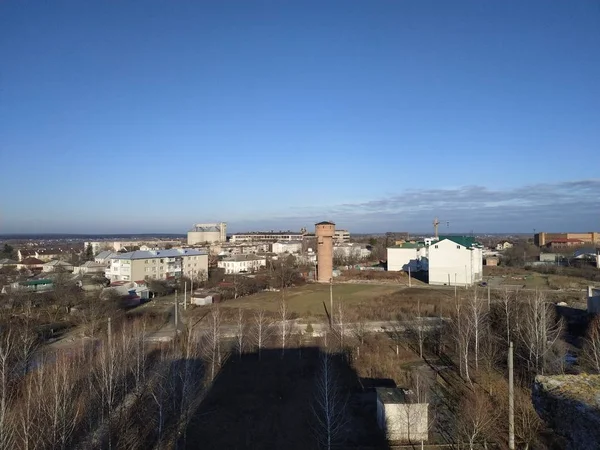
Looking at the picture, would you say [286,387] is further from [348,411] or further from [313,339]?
[313,339]

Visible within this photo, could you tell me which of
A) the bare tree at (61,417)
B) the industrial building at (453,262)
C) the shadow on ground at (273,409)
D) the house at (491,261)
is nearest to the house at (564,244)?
the house at (491,261)

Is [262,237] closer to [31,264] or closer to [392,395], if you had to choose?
[31,264]

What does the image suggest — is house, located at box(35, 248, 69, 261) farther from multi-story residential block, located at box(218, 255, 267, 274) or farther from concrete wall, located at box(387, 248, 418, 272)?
concrete wall, located at box(387, 248, 418, 272)

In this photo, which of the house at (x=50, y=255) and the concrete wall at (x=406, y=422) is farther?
the house at (x=50, y=255)

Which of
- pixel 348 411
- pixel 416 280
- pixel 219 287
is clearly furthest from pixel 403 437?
pixel 416 280

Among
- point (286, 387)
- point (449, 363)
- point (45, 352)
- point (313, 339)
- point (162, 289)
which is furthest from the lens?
point (162, 289)

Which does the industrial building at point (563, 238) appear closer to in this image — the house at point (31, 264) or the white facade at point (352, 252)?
the white facade at point (352, 252)

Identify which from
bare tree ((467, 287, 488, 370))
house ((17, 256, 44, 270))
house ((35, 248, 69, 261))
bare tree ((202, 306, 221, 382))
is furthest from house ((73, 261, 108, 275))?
bare tree ((467, 287, 488, 370))

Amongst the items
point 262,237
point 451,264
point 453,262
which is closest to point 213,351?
point 451,264
